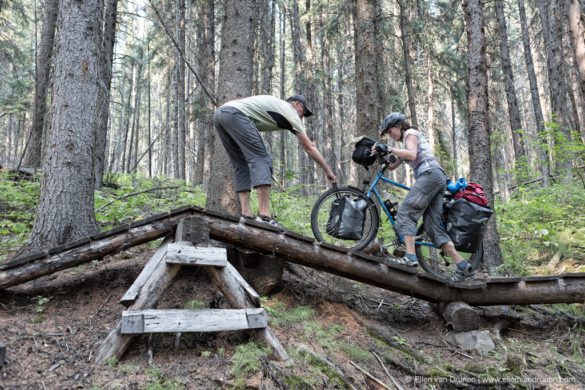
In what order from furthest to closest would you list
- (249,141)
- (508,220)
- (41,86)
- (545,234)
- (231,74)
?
(41,86) → (508,220) → (545,234) → (231,74) → (249,141)

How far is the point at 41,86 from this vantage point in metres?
11.3

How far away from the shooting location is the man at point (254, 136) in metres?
5.14

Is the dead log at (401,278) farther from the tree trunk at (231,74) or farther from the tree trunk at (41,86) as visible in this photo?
the tree trunk at (41,86)

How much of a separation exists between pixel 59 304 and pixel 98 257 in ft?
2.25

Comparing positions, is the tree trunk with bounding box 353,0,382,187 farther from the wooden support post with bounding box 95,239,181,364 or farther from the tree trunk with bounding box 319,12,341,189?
the tree trunk with bounding box 319,12,341,189

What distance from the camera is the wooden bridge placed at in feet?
14.1

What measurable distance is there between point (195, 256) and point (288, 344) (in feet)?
4.50

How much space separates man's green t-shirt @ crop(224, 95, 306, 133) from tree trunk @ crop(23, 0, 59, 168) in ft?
27.6

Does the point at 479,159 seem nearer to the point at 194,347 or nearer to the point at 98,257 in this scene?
the point at 194,347

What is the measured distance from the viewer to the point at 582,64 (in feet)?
25.8

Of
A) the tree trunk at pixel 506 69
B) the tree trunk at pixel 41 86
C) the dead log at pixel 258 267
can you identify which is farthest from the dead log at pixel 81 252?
the tree trunk at pixel 506 69

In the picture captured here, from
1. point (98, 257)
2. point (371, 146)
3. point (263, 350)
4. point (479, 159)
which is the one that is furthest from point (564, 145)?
point (98, 257)

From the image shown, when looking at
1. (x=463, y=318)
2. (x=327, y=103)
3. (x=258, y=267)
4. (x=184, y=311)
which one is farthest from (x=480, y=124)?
(x=327, y=103)

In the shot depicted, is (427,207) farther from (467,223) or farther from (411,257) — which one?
(411,257)
